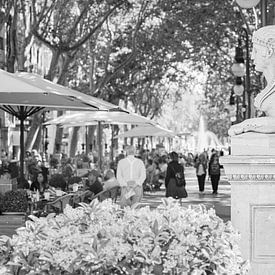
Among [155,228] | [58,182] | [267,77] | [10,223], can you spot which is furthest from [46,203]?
[155,228]

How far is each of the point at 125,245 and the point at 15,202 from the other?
8.54 m

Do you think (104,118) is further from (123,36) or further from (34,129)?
(123,36)

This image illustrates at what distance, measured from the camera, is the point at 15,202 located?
12602 millimetres

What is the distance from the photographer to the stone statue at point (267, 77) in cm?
733

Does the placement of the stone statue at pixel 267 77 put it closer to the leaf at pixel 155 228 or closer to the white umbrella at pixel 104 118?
the leaf at pixel 155 228

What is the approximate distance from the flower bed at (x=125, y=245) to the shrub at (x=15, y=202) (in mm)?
7904

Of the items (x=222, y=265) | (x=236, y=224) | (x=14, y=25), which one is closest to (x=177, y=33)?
(x=14, y=25)

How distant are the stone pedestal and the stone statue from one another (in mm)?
156

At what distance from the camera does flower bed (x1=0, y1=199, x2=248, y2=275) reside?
4230mm

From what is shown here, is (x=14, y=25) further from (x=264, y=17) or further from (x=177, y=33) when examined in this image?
(x=177, y=33)

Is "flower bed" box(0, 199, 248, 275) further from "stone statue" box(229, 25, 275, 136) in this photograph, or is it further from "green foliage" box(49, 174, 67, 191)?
"green foliage" box(49, 174, 67, 191)

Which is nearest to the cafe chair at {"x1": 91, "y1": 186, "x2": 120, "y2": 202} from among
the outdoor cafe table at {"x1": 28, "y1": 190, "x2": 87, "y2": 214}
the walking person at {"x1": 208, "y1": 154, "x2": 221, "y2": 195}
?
the outdoor cafe table at {"x1": 28, "y1": 190, "x2": 87, "y2": 214}

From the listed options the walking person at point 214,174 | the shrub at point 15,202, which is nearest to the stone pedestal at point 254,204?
the shrub at point 15,202

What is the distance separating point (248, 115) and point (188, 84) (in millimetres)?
32979
